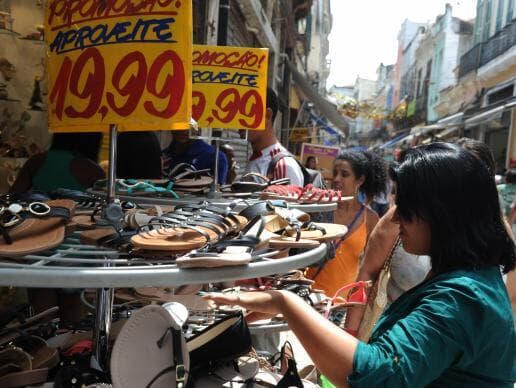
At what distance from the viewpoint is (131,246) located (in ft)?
4.01

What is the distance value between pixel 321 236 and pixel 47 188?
158 cm

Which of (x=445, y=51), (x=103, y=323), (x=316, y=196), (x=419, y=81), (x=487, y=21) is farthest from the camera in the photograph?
(x=419, y=81)

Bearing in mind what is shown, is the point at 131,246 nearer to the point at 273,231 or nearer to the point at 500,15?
the point at 273,231

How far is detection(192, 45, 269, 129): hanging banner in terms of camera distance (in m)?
2.78

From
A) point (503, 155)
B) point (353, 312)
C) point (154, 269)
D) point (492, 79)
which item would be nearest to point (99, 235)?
point (154, 269)

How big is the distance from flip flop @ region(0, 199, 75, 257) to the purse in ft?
5.06

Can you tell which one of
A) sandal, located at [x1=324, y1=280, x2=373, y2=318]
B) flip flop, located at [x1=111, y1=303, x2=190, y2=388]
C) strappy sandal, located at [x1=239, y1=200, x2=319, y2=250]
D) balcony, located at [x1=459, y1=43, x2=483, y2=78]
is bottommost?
sandal, located at [x1=324, y1=280, x2=373, y2=318]

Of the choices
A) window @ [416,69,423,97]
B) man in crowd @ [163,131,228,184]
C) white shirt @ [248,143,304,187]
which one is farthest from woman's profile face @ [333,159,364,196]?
window @ [416,69,423,97]

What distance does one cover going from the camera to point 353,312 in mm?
2438

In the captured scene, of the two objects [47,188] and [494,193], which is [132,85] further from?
[47,188]

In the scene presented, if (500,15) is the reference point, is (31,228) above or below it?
below

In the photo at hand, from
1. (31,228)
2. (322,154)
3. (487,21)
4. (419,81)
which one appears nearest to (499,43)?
(487,21)

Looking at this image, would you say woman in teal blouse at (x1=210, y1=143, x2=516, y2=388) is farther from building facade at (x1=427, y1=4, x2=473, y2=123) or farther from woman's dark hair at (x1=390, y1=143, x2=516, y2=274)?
building facade at (x1=427, y1=4, x2=473, y2=123)

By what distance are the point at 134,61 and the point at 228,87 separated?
1.60 metres
